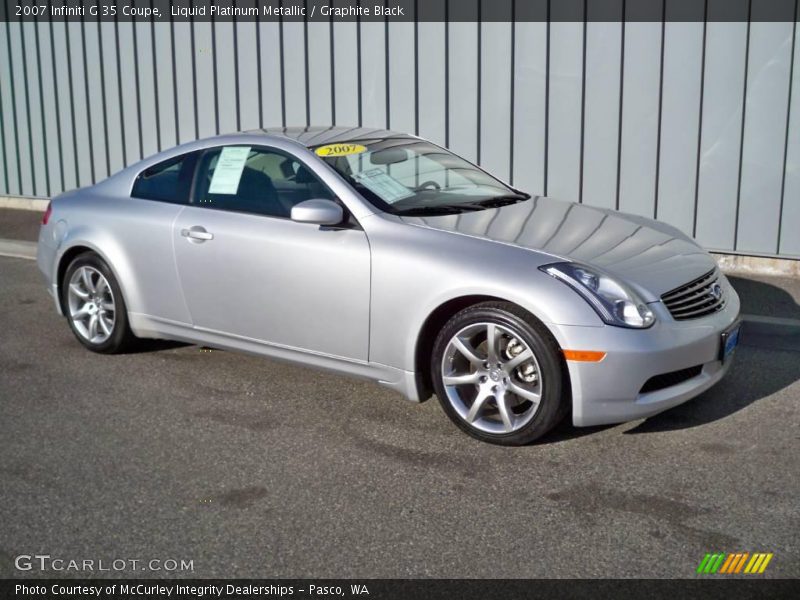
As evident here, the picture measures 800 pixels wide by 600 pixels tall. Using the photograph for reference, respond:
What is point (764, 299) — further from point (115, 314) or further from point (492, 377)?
point (115, 314)

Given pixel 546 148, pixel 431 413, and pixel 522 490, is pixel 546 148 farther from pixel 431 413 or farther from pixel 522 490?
pixel 522 490

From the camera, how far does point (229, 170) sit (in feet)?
20.5

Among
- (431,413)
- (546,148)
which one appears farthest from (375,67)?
(431,413)

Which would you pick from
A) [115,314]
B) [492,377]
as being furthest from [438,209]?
[115,314]

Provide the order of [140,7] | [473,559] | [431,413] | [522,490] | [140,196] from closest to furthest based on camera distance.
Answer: [473,559] < [522,490] < [431,413] < [140,196] < [140,7]

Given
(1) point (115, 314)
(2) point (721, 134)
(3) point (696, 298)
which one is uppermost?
(2) point (721, 134)

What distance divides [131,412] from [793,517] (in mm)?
3465

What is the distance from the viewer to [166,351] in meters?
7.01

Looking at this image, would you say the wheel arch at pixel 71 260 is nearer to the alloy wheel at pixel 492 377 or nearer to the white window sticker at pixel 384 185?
the white window sticker at pixel 384 185

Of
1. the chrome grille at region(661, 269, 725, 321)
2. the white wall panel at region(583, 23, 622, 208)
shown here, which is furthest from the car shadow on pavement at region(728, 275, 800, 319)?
the chrome grille at region(661, 269, 725, 321)

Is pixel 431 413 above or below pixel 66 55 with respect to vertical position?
below

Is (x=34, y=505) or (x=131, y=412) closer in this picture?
(x=34, y=505)

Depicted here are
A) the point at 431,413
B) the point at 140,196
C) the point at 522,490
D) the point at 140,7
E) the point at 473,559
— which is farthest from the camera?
the point at 140,7
